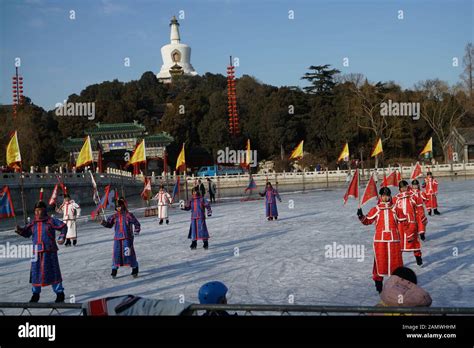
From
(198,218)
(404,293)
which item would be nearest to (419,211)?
(198,218)

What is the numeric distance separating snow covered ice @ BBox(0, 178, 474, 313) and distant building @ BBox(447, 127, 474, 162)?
33.9 meters

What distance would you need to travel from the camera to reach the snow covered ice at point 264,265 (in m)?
8.16

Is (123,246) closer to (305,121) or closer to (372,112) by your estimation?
(372,112)

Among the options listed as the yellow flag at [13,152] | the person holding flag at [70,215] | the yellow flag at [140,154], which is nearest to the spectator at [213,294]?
the person holding flag at [70,215]

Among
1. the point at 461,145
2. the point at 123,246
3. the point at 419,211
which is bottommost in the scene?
the point at 123,246

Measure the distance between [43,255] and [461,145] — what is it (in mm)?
47144

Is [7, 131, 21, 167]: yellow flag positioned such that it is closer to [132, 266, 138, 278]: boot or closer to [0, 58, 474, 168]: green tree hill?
[132, 266, 138, 278]: boot

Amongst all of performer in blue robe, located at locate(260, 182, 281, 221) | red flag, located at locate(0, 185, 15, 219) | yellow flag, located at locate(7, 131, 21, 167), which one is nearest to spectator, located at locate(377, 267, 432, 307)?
red flag, located at locate(0, 185, 15, 219)

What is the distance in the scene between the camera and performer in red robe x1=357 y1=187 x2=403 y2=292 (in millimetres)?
7945

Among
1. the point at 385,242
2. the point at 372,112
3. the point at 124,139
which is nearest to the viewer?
the point at 385,242

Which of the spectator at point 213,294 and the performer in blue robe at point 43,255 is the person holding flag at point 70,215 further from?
the spectator at point 213,294

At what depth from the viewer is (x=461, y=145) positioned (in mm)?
49156
